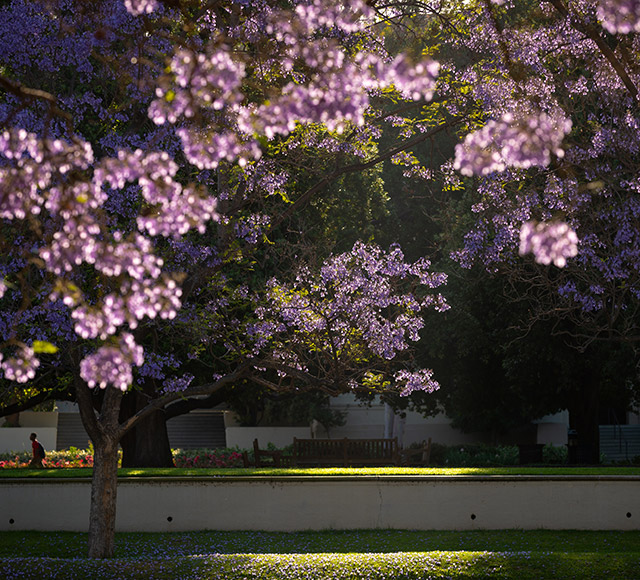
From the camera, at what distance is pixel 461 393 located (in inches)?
1284

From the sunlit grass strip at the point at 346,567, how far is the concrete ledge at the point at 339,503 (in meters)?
4.32

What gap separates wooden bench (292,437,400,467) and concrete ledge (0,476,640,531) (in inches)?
258

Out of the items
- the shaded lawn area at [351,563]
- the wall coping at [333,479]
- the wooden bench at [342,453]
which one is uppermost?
the wooden bench at [342,453]

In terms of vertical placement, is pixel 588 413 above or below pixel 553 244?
below

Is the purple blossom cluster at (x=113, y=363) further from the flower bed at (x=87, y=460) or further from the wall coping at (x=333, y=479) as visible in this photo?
the flower bed at (x=87, y=460)

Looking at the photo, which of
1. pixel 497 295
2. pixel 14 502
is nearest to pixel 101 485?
pixel 14 502

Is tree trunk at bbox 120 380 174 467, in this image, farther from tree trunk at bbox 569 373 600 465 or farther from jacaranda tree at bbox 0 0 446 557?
tree trunk at bbox 569 373 600 465

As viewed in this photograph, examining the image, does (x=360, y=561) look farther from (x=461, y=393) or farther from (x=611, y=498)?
(x=461, y=393)

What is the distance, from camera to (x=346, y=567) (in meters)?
11.6

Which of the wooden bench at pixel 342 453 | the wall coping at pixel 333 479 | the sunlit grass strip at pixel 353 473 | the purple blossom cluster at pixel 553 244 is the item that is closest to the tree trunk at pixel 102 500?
the wall coping at pixel 333 479

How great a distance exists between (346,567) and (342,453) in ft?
40.1

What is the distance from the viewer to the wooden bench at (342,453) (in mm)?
23594

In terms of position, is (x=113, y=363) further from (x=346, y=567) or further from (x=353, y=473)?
(x=353, y=473)

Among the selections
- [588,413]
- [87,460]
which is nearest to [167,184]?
[87,460]
